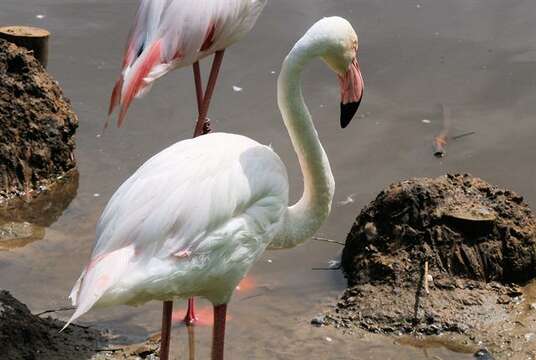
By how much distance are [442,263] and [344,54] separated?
163 cm

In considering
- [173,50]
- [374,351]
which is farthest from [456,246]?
[173,50]

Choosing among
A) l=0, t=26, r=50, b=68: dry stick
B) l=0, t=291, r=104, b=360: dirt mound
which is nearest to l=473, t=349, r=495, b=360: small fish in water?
l=0, t=291, r=104, b=360: dirt mound

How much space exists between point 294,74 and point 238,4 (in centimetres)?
166

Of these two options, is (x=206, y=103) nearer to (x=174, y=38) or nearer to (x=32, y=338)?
(x=174, y=38)

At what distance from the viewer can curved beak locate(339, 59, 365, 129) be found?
5.02 meters

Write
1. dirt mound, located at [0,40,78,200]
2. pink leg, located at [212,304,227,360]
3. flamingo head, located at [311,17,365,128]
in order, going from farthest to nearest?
dirt mound, located at [0,40,78,200] → flamingo head, located at [311,17,365,128] → pink leg, located at [212,304,227,360]

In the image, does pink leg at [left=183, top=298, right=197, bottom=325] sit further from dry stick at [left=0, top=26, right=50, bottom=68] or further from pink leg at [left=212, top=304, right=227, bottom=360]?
dry stick at [left=0, top=26, right=50, bottom=68]

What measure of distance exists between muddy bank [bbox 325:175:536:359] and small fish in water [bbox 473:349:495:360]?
12 centimetres

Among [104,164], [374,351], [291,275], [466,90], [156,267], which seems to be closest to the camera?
[156,267]

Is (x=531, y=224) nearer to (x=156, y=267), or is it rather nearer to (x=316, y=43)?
(x=316, y=43)

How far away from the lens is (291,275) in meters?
6.28

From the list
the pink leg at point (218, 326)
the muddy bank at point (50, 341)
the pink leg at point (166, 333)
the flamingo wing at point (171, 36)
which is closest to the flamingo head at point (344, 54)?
the pink leg at point (218, 326)

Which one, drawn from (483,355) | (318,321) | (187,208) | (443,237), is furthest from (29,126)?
(483,355)

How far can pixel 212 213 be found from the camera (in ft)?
14.3
